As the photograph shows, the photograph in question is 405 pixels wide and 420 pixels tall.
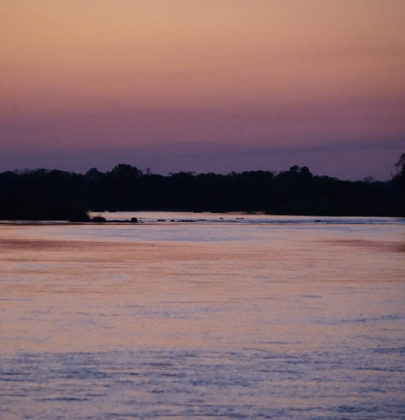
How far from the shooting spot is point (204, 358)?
42.5 feet

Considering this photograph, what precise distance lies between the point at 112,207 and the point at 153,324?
171 m

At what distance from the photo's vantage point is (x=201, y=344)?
14.1 m

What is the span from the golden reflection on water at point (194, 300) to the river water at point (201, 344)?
0.04 meters

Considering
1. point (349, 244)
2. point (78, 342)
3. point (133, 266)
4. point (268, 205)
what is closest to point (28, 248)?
point (133, 266)

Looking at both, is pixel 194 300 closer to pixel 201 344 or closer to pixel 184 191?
pixel 201 344

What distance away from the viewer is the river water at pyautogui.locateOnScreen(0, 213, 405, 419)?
10.4 meters

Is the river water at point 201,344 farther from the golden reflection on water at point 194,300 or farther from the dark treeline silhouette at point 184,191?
the dark treeline silhouette at point 184,191

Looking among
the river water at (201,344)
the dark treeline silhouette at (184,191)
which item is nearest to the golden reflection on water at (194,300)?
the river water at (201,344)

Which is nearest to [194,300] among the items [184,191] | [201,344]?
[201,344]

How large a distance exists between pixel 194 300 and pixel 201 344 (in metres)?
6.00

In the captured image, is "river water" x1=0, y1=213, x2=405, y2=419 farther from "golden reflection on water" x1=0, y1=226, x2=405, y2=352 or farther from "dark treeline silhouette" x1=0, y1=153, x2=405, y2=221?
"dark treeline silhouette" x1=0, y1=153, x2=405, y2=221

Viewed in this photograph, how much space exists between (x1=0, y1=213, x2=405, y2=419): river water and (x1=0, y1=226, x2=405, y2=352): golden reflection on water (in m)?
0.04

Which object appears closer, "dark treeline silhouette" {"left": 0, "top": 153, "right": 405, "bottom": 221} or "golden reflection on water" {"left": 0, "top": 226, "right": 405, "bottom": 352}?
"golden reflection on water" {"left": 0, "top": 226, "right": 405, "bottom": 352}

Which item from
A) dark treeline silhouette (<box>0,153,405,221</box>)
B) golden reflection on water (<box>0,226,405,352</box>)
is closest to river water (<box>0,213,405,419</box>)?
golden reflection on water (<box>0,226,405,352</box>)
